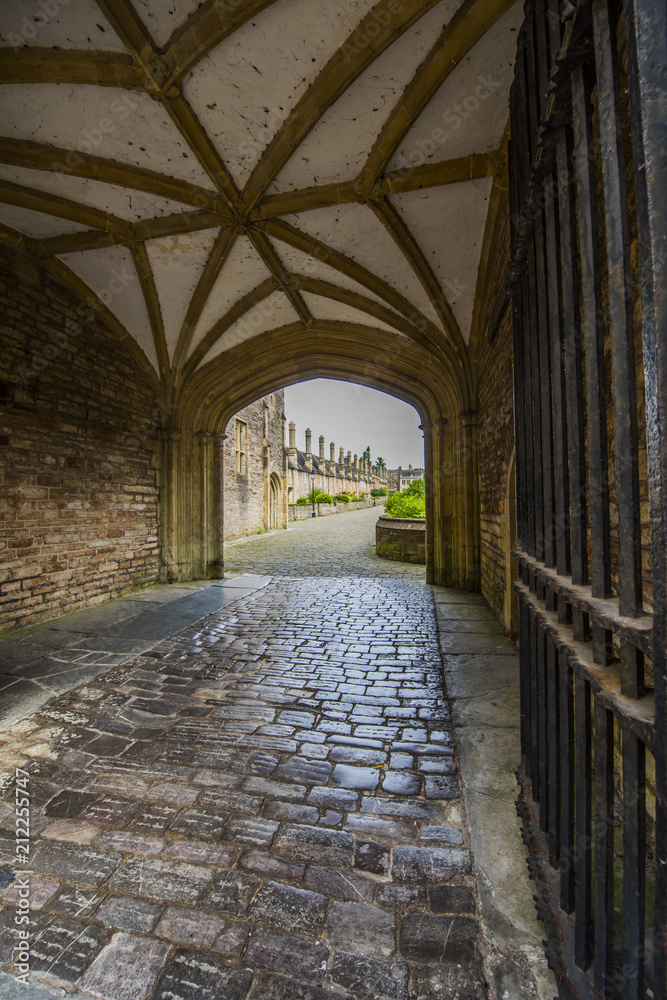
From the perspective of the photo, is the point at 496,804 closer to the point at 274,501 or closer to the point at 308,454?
the point at 274,501

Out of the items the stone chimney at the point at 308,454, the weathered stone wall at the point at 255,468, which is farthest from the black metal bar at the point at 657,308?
the stone chimney at the point at 308,454

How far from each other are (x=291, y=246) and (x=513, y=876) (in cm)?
609

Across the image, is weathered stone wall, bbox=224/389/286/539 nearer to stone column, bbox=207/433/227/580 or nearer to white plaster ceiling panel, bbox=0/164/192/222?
stone column, bbox=207/433/227/580

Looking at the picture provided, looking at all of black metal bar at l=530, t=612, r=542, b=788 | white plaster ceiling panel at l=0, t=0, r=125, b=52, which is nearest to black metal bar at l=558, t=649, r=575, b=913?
black metal bar at l=530, t=612, r=542, b=788

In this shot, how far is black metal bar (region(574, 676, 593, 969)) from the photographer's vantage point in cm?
102

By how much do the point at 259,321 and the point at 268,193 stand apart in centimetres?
253

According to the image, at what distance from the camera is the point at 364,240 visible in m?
5.05

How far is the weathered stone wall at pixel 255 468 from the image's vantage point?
1317cm

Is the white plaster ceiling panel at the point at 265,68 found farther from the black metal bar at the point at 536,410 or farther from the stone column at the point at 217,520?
the stone column at the point at 217,520

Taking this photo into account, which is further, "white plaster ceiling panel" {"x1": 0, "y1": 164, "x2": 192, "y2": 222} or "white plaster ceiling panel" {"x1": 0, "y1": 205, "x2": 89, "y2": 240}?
"white plaster ceiling panel" {"x1": 0, "y1": 205, "x2": 89, "y2": 240}

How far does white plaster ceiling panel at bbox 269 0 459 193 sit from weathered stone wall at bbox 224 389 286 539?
26.7 ft

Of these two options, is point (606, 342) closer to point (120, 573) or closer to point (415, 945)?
point (415, 945)

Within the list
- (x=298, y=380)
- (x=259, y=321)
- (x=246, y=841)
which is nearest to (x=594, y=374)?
(x=246, y=841)

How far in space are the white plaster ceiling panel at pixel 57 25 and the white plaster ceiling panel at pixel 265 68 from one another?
618 millimetres
